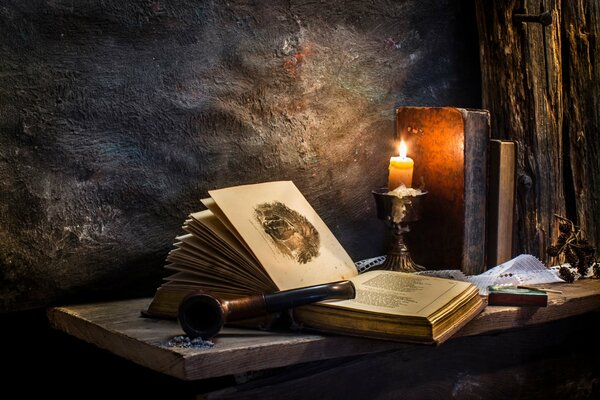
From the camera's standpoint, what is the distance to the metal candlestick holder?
6.35 ft

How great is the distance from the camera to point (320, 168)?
210 cm

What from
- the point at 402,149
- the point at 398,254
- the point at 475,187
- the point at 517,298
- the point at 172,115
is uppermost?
the point at 172,115

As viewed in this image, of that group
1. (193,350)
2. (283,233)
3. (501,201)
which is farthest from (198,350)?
(501,201)

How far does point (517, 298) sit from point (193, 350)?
784mm

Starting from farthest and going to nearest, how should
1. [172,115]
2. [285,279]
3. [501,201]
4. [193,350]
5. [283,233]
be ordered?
[501,201]
[172,115]
[283,233]
[285,279]
[193,350]

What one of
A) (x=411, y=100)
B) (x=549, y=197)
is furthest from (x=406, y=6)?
(x=549, y=197)

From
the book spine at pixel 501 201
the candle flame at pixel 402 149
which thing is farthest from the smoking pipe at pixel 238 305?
the book spine at pixel 501 201

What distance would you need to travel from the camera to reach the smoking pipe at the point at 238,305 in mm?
1455

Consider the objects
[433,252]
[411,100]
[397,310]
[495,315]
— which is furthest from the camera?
[411,100]

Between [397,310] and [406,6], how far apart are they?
0.95 m

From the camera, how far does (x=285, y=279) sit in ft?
5.31

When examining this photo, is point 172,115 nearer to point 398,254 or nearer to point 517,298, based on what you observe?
point 398,254

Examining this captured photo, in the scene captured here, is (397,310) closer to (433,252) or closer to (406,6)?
(433,252)

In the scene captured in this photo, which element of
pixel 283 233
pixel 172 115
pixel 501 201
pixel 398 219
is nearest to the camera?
pixel 283 233
